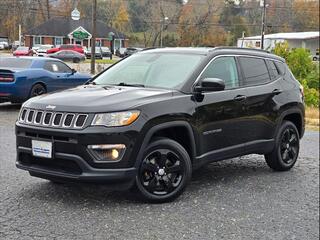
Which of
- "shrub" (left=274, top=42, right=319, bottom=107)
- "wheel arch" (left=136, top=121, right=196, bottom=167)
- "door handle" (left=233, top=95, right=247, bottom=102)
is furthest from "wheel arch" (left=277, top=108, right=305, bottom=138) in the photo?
"shrub" (left=274, top=42, right=319, bottom=107)

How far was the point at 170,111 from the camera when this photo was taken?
17.7ft

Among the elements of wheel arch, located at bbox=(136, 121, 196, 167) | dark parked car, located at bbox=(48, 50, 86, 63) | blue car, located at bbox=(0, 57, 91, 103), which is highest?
wheel arch, located at bbox=(136, 121, 196, 167)

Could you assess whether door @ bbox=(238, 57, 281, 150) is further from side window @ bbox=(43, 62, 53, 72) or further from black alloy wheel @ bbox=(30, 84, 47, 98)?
side window @ bbox=(43, 62, 53, 72)

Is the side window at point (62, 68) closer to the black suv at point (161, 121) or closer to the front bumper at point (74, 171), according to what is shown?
the black suv at point (161, 121)

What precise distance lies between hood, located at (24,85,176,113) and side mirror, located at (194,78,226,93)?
352 millimetres

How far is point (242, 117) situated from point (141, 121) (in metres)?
1.80

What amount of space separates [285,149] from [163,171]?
8.57ft

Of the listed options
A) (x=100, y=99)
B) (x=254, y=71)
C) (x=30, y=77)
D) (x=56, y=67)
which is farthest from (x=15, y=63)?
(x=100, y=99)

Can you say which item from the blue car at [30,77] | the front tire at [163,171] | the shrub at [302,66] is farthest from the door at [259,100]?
the shrub at [302,66]

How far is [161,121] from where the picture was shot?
5293 millimetres

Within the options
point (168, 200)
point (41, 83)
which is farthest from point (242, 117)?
point (41, 83)

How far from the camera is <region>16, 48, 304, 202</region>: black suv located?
4.93 meters

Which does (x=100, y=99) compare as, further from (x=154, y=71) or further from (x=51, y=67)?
(x=51, y=67)

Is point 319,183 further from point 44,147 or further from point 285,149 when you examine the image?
point 44,147
